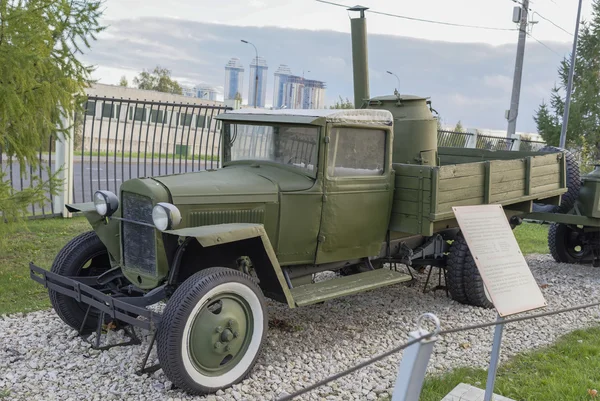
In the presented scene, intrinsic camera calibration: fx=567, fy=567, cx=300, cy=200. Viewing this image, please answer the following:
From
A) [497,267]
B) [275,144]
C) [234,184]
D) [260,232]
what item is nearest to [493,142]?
[275,144]

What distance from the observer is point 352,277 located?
4.95 meters

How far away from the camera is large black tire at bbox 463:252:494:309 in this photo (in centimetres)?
569

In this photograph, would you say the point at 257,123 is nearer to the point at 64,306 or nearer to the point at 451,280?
the point at 64,306

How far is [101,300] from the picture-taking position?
399cm

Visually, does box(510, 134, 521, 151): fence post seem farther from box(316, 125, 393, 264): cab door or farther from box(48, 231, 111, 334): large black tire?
box(48, 231, 111, 334): large black tire

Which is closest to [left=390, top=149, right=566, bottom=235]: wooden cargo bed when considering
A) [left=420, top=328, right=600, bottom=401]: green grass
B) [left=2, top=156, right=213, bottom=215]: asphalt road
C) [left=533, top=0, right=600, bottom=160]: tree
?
[left=420, top=328, right=600, bottom=401]: green grass

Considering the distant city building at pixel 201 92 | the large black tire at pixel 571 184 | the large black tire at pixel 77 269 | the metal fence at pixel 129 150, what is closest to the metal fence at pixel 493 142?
the metal fence at pixel 129 150

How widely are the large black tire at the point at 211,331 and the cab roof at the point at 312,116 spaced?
4.71 feet

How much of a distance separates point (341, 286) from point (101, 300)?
6.07ft

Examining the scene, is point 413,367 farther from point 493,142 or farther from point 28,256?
point 493,142

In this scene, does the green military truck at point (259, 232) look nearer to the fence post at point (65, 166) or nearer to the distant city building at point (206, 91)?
the fence post at point (65, 166)

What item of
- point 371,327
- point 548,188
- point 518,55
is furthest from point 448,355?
point 518,55

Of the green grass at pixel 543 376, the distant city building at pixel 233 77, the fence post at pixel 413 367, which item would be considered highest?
the distant city building at pixel 233 77

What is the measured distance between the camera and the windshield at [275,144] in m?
4.70
